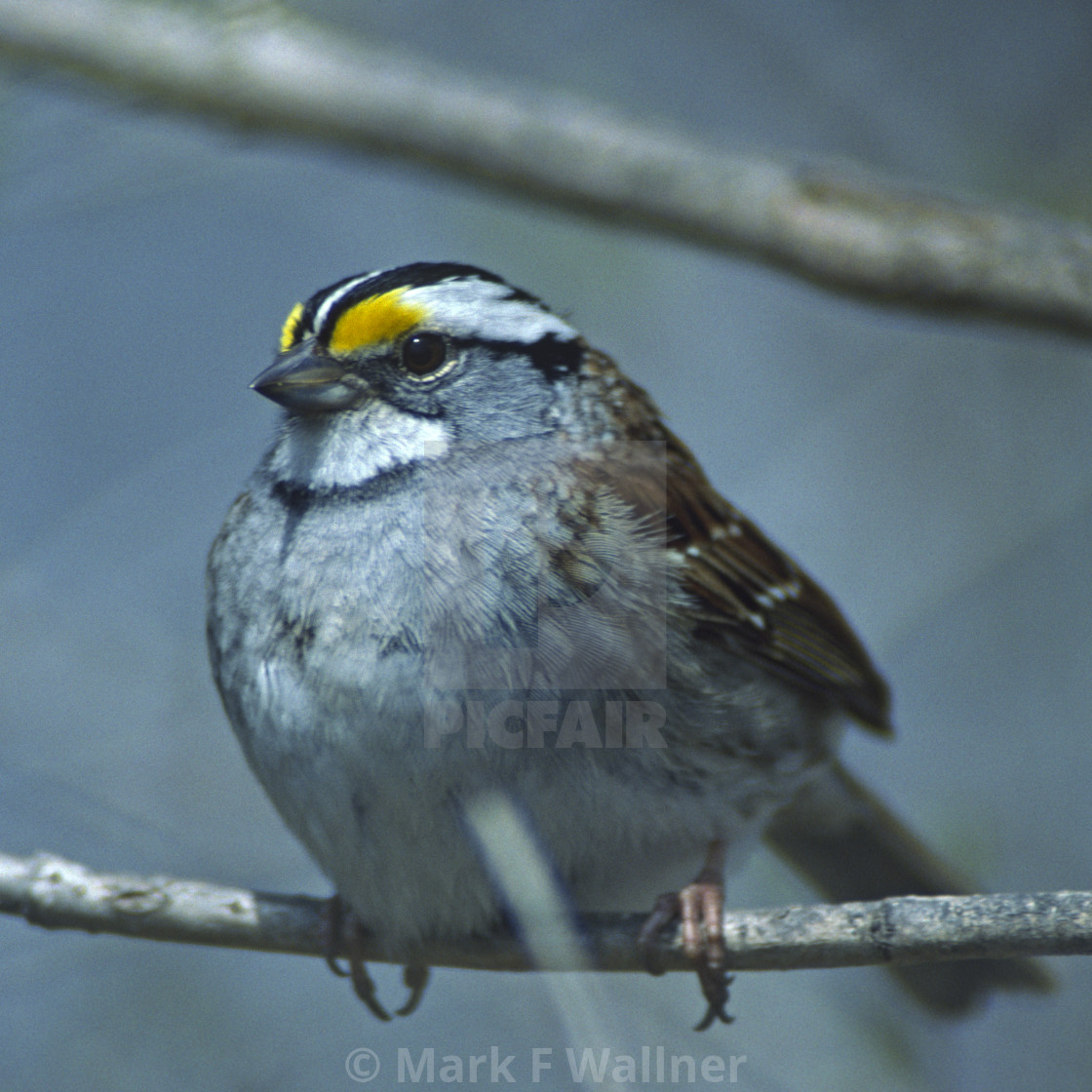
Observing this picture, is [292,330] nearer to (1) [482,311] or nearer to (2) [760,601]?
(1) [482,311]

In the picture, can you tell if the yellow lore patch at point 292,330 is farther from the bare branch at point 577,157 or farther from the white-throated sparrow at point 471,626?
the bare branch at point 577,157

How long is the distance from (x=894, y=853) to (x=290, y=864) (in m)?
1.92

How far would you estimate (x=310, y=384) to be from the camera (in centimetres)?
265

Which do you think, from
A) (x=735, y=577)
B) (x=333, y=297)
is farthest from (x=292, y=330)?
(x=735, y=577)

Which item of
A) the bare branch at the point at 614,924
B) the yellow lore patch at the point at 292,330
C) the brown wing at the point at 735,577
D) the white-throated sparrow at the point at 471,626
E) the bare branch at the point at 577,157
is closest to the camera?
the bare branch at the point at 614,924

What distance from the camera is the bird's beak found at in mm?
2623

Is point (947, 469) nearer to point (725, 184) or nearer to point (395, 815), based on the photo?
point (725, 184)

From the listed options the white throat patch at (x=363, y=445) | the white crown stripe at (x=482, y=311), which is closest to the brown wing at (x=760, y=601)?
the white crown stripe at (x=482, y=311)

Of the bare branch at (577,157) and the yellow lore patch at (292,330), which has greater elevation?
the bare branch at (577,157)

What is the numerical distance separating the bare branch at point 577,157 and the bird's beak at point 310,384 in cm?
145

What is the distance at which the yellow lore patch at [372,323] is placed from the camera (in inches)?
107

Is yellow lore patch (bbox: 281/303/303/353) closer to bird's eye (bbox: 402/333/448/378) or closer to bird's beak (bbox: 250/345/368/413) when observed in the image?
bird's beak (bbox: 250/345/368/413)

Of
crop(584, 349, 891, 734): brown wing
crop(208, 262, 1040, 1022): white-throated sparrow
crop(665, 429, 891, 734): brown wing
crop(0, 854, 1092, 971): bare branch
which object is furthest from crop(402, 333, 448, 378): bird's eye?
crop(0, 854, 1092, 971): bare branch

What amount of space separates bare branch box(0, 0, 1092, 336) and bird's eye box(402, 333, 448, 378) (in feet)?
4.16
